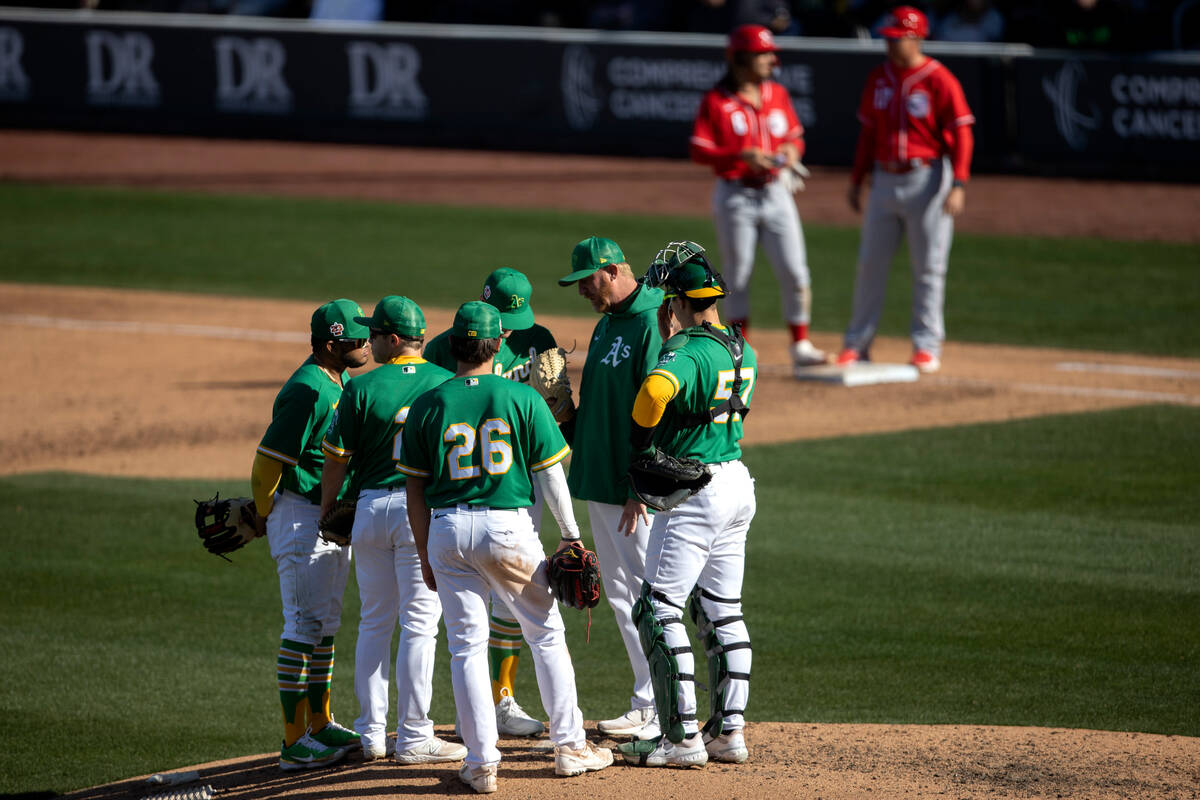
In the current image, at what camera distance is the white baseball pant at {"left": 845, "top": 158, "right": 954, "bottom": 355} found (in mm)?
12164

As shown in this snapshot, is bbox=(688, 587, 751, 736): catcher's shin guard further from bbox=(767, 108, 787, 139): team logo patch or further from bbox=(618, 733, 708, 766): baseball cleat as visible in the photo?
bbox=(767, 108, 787, 139): team logo patch

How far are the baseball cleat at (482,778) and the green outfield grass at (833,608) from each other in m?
1.56

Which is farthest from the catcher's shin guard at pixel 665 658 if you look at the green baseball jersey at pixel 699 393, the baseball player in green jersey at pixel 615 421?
the green baseball jersey at pixel 699 393

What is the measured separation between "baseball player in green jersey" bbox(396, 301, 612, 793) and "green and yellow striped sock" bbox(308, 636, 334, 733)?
2.48ft

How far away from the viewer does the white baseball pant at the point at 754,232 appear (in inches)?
480

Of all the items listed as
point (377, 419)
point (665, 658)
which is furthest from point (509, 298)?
point (665, 658)

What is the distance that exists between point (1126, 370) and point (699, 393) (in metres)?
8.66

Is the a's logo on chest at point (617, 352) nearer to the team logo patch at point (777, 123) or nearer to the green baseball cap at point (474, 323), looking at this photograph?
the green baseball cap at point (474, 323)

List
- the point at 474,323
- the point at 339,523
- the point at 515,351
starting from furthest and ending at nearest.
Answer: the point at 515,351 → the point at 339,523 → the point at 474,323

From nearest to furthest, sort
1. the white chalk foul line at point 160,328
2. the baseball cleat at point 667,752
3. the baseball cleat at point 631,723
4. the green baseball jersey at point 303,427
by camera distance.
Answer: the baseball cleat at point 667,752
the green baseball jersey at point 303,427
the baseball cleat at point 631,723
the white chalk foul line at point 160,328

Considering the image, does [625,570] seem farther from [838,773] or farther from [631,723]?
[838,773]

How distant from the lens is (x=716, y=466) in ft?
18.3

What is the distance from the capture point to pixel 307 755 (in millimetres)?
5836

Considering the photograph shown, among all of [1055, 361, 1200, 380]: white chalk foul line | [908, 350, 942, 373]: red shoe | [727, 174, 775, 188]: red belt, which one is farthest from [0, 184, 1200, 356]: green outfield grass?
[727, 174, 775, 188]: red belt
